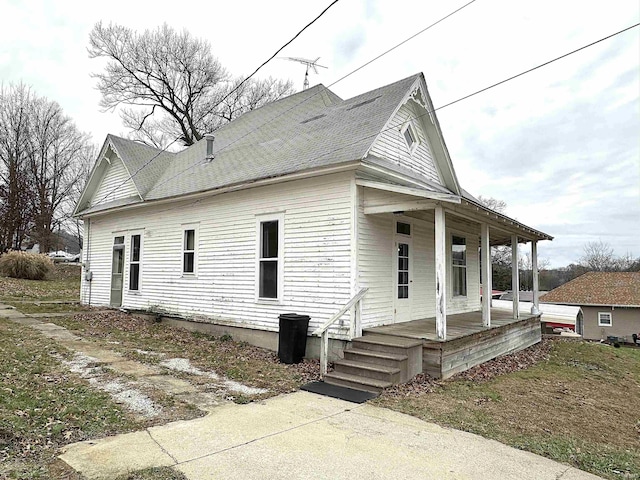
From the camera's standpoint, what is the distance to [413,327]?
864cm

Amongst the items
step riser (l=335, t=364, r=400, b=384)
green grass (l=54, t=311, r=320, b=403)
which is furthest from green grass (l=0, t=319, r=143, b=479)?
step riser (l=335, t=364, r=400, b=384)

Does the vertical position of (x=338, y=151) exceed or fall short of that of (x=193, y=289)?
it exceeds it

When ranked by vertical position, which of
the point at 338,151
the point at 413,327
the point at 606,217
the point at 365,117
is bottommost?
the point at 413,327

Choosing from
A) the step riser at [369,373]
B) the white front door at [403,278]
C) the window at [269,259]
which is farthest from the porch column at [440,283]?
the window at [269,259]

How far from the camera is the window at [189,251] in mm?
11539

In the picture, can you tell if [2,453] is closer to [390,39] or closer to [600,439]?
[600,439]

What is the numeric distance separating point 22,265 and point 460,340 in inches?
915

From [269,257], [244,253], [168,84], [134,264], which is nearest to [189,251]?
[244,253]

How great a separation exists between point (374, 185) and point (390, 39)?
288cm

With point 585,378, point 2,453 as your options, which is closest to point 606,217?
point 585,378

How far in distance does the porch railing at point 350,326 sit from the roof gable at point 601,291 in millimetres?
32002

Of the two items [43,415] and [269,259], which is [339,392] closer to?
[43,415]

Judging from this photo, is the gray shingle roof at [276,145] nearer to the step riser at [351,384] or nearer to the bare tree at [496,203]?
the step riser at [351,384]

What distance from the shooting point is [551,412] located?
5773mm
